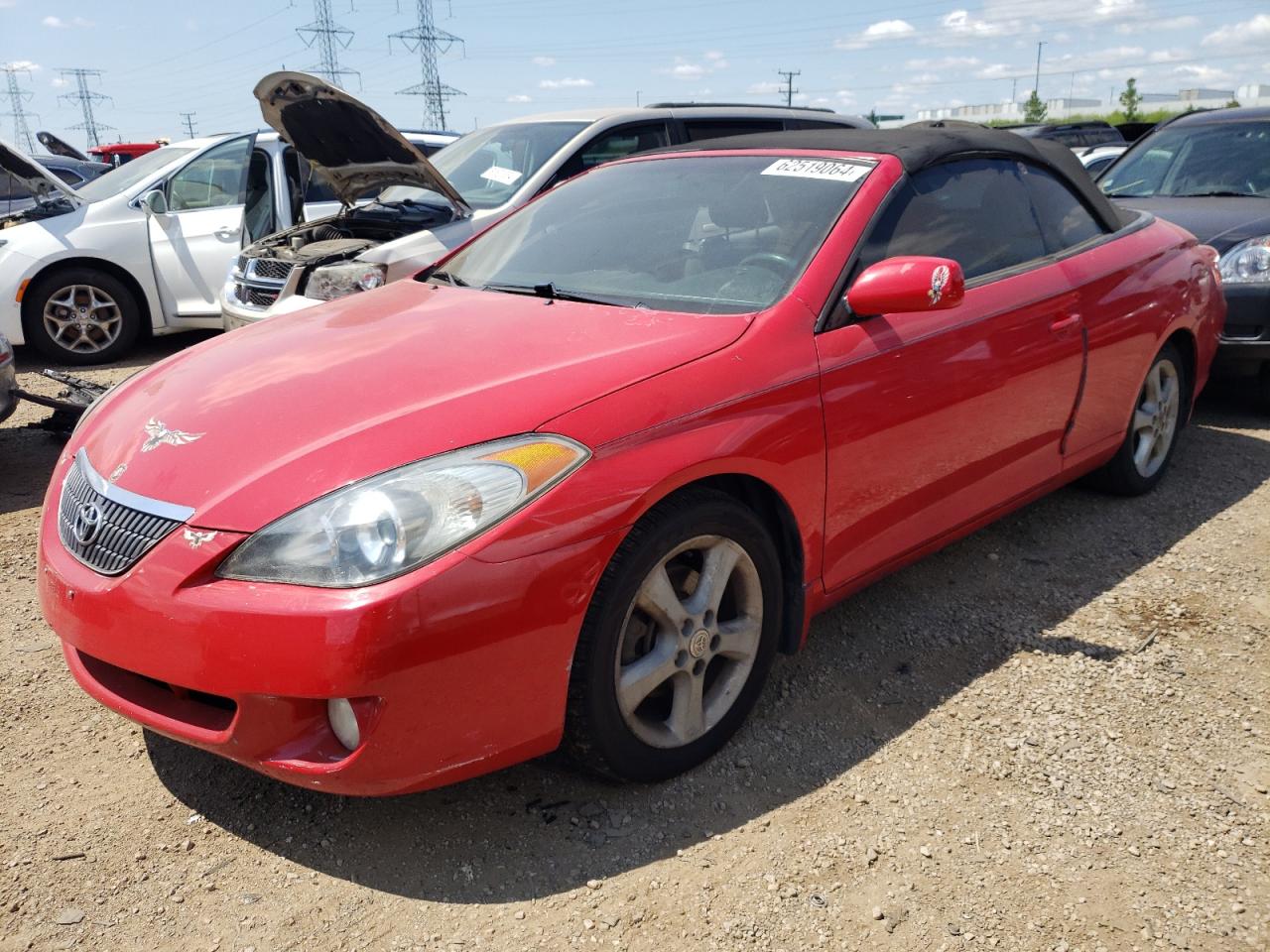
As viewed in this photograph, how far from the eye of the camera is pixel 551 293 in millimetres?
3135

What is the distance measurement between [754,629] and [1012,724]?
789 millimetres

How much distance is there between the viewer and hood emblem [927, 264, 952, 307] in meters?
2.77

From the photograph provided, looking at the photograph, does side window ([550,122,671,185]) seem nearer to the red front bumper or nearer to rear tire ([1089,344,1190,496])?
rear tire ([1089,344,1190,496])

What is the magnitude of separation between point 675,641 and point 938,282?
117 centimetres

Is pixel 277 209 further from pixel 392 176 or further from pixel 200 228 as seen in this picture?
pixel 392 176

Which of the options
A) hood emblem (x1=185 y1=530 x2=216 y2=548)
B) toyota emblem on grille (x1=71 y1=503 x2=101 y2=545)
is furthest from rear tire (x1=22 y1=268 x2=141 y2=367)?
hood emblem (x1=185 y1=530 x2=216 y2=548)

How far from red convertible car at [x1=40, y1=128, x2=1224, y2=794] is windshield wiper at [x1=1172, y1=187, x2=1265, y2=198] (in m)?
3.29

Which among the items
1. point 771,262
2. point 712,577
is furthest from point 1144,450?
point 712,577

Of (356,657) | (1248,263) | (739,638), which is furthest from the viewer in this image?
(1248,263)

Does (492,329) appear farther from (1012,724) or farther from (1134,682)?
(1134,682)

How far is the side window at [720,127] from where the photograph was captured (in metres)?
6.96

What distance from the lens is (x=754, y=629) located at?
2732 millimetres

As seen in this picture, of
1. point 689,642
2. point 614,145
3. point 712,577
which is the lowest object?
point 689,642

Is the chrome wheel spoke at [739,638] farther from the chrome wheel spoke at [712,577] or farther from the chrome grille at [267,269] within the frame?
the chrome grille at [267,269]
